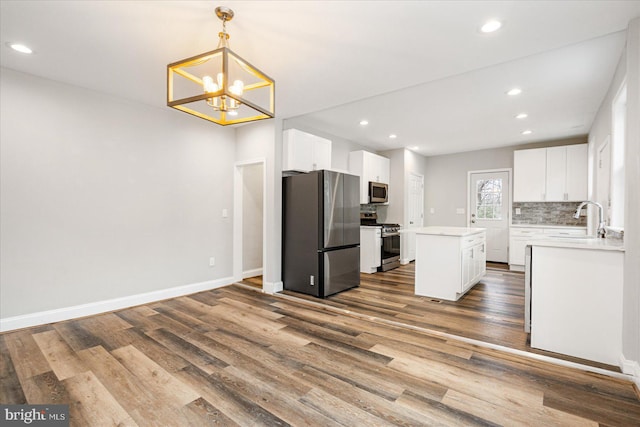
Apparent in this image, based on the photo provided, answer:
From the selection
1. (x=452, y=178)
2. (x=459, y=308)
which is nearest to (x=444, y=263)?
(x=459, y=308)

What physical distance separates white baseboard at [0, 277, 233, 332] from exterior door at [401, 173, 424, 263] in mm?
4242

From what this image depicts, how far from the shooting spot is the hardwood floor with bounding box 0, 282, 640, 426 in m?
1.77

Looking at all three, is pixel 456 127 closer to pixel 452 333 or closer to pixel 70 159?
pixel 452 333

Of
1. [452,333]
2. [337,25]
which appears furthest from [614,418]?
[337,25]

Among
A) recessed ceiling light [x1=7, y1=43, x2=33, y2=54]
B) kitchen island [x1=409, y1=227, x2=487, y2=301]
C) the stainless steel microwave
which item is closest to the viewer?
recessed ceiling light [x1=7, y1=43, x2=33, y2=54]

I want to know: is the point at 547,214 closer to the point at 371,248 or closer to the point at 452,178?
the point at 452,178

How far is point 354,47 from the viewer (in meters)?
2.57

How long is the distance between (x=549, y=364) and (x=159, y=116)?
4.94m

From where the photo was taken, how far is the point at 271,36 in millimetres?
2408

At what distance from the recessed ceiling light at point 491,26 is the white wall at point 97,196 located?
3721 mm

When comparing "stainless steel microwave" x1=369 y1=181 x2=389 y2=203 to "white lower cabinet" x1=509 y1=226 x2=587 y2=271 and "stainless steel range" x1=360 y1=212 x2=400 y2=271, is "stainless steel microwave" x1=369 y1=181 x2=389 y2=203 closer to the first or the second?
"stainless steel range" x1=360 y1=212 x2=400 y2=271

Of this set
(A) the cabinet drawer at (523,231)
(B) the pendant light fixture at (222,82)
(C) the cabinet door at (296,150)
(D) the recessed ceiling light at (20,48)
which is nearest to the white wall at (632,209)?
(B) the pendant light fixture at (222,82)

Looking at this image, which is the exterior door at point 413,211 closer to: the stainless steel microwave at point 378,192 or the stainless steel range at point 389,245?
the stainless steel range at point 389,245

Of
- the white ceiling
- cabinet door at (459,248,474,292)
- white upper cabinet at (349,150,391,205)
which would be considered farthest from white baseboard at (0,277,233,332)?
cabinet door at (459,248,474,292)
